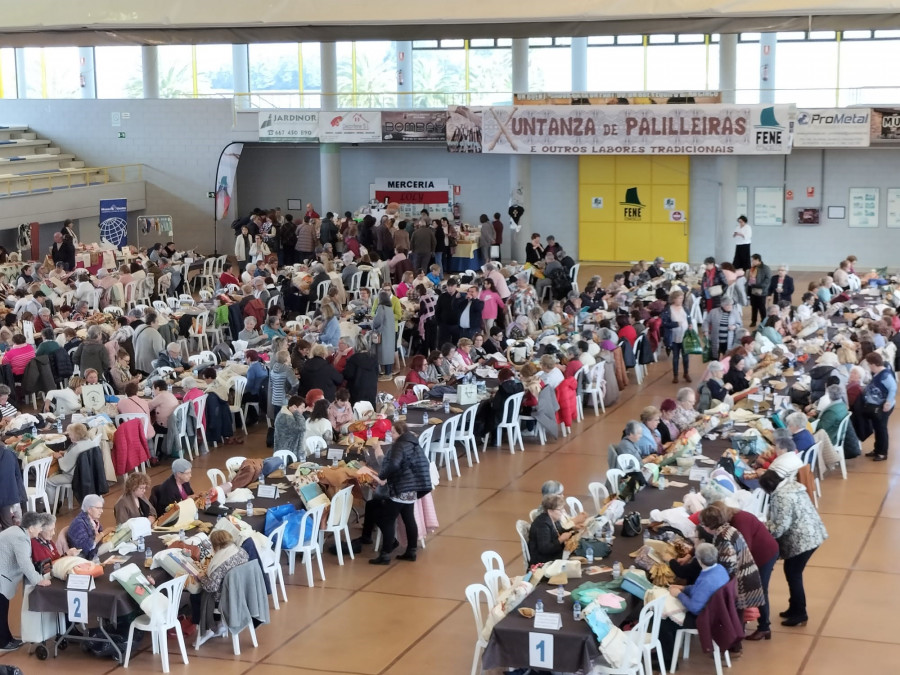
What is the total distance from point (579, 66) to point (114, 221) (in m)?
12.2

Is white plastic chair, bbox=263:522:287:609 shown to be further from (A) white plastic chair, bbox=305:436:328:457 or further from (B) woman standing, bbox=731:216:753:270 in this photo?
(B) woman standing, bbox=731:216:753:270

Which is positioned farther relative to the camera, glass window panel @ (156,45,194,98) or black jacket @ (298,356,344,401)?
glass window panel @ (156,45,194,98)

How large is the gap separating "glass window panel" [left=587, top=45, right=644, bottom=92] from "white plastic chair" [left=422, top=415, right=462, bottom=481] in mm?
19391

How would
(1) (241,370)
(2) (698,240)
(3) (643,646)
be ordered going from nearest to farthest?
(3) (643,646), (1) (241,370), (2) (698,240)

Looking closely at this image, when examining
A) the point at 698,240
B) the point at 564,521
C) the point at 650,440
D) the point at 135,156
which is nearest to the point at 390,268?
the point at 698,240

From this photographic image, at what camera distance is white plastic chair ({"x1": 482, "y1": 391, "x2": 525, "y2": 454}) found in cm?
1444

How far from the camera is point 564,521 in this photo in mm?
9352

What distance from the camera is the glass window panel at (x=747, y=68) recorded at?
29.7m

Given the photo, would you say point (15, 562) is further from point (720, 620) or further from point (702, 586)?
point (720, 620)

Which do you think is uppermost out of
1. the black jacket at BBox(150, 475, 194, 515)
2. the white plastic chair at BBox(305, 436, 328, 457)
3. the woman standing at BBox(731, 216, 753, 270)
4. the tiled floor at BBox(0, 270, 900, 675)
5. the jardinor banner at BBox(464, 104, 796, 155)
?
the jardinor banner at BBox(464, 104, 796, 155)

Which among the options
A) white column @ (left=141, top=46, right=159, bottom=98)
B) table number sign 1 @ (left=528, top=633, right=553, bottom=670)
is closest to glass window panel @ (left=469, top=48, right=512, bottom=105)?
white column @ (left=141, top=46, right=159, bottom=98)

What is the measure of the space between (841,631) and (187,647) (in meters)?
5.02

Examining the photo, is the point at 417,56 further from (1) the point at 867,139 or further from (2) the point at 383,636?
(2) the point at 383,636

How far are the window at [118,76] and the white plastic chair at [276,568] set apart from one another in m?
27.5
